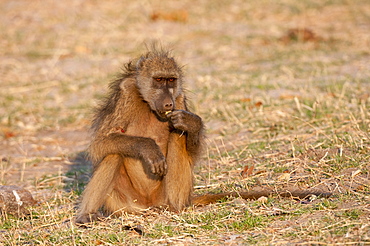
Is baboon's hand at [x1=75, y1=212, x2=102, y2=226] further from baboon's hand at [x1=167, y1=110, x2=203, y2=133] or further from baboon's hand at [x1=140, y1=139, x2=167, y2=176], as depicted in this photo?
baboon's hand at [x1=167, y1=110, x2=203, y2=133]

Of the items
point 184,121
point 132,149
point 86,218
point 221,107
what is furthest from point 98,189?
point 221,107

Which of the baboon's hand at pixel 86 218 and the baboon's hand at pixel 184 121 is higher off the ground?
the baboon's hand at pixel 184 121

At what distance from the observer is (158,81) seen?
16.0 ft

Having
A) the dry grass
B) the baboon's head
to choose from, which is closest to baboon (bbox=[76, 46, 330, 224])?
the baboon's head

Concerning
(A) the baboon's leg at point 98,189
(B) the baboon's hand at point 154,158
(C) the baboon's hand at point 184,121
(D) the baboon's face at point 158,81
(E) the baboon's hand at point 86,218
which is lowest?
(E) the baboon's hand at point 86,218

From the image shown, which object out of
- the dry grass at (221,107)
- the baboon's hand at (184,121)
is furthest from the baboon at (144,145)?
the dry grass at (221,107)

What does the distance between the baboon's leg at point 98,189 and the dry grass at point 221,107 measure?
0.70 feet

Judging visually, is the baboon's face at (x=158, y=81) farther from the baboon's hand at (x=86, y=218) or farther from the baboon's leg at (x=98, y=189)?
the baboon's hand at (x=86, y=218)

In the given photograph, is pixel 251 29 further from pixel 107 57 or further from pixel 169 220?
pixel 169 220

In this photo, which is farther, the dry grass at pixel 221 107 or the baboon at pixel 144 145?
the baboon at pixel 144 145

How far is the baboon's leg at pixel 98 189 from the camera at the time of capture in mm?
4637

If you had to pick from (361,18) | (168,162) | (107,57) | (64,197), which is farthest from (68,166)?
(361,18)

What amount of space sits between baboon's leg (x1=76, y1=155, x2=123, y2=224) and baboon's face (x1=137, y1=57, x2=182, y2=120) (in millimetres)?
607

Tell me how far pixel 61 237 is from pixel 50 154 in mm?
3355
